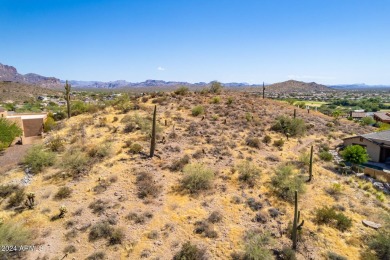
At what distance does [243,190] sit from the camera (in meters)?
15.8

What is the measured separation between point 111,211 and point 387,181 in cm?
1962

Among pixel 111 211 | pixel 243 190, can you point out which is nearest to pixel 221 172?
pixel 243 190

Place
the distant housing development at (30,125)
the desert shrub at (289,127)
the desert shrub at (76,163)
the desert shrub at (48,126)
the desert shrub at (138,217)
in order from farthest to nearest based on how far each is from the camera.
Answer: the desert shrub at (289,127)
the desert shrub at (48,126)
the distant housing development at (30,125)
the desert shrub at (76,163)
the desert shrub at (138,217)

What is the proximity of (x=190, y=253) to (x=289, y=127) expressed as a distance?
21881mm

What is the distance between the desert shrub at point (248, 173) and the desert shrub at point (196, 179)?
222cm

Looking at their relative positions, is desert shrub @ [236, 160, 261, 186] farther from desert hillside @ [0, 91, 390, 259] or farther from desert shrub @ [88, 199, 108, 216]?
desert shrub @ [88, 199, 108, 216]

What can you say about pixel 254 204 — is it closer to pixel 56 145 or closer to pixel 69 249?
pixel 69 249

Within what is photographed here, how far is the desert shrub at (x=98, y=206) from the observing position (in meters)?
13.1

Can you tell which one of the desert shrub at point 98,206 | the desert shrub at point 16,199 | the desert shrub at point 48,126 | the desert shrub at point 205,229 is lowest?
the desert shrub at point 205,229

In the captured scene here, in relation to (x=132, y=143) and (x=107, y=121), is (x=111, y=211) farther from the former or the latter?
(x=107, y=121)

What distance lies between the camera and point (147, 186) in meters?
15.4

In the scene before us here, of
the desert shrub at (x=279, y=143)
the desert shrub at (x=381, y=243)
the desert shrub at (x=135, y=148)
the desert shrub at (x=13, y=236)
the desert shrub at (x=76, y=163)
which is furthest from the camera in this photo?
the desert shrub at (x=279, y=143)

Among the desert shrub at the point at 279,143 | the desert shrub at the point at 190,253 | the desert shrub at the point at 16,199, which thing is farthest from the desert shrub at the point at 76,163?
the desert shrub at the point at 279,143

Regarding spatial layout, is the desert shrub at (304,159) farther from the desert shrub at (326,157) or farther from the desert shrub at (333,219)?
the desert shrub at (333,219)
